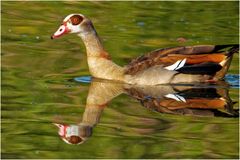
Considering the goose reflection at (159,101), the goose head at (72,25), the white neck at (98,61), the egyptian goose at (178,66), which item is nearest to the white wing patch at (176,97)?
the goose reflection at (159,101)

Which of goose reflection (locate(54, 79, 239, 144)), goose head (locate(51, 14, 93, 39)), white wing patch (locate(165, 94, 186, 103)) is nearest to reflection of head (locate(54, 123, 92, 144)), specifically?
goose reflection (locate(54, 79, 239, 144))

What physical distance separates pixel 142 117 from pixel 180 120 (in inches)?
17.5

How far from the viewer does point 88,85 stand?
45.9ft

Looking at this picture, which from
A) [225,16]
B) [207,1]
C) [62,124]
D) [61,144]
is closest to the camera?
[61,144]

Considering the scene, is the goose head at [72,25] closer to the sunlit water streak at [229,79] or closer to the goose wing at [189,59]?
the sunlit water streak at [229,79]

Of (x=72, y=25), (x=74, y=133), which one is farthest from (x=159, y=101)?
(x=72, y=25)

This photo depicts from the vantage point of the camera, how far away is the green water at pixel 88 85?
413 inches

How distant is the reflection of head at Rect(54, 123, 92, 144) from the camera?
10.8 m

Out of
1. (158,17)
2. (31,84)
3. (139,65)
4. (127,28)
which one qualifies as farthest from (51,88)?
(158,17)

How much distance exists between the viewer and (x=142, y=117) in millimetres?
11836

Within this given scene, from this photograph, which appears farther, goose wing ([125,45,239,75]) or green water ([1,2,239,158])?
goose wing ([125,45,239,75])

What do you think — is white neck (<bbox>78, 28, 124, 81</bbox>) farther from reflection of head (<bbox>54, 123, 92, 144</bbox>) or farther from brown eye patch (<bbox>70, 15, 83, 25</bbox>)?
reflection of head (<bbox>54, 123, 92, 144</bbox>)

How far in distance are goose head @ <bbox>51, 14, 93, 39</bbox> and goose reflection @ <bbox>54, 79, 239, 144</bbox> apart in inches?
31.6

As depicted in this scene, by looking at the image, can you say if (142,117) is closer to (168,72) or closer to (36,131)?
(36,131)
